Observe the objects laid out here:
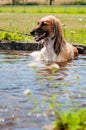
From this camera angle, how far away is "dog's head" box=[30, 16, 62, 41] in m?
13.1

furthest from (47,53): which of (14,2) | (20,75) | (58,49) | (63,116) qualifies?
(14,2)

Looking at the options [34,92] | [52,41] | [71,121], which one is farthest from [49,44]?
[71,121]

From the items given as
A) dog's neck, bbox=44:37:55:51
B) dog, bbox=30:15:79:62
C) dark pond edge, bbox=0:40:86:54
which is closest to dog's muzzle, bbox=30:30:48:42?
dog, bbox=30:15:79:62

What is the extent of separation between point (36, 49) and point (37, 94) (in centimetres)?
705

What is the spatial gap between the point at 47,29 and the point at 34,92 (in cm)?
532

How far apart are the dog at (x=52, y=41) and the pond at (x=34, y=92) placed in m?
1.02

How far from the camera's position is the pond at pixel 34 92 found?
6.57 metres

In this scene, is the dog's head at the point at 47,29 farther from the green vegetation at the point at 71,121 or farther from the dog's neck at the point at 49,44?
the green vegetation at the point at 71,121

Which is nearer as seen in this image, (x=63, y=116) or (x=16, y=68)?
(x=63, y=116)

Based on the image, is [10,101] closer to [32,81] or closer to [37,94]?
[37,94]

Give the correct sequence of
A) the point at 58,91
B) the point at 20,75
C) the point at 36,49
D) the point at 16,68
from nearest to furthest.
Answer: the point at 58,91
the point at 20,75
the point at 16,68
the point at 36,49

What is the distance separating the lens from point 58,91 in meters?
8.25

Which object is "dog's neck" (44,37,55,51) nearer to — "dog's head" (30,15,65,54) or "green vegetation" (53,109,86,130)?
"dog's head" (30,15,65,54)

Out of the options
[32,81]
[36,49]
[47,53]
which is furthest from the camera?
[36,49]
